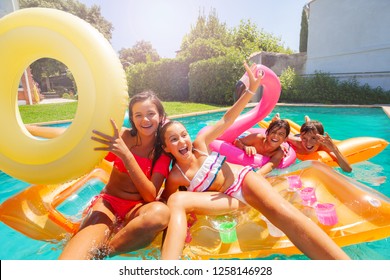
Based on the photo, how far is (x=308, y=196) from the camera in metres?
2.76

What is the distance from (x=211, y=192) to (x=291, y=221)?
69 centimetres

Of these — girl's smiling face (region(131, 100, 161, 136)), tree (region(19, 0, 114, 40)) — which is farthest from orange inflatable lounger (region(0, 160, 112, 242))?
tree (region(19, 0, 114, 40))

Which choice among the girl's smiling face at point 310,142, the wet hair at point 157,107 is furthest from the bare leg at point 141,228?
the girl's smiling face at point 310,142

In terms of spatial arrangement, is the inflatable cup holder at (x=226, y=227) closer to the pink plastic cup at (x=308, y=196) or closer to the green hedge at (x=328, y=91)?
the pink plastic cup at (x=308, y=196)

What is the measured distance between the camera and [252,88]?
2.91m

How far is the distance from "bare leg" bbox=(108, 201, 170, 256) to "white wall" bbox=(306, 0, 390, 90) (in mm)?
14723

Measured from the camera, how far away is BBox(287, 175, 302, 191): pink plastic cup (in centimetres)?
293

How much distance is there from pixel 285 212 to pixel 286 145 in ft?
6.96

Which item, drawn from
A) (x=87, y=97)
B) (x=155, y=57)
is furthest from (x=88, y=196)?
(x=155, y=57)

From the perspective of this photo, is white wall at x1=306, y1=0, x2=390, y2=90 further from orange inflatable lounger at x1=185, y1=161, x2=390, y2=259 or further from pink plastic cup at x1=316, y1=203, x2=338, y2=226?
pink plastic cup at x1=316, y1=203, x2=338, y2=226

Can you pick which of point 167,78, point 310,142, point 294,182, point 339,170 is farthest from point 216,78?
point 294,182

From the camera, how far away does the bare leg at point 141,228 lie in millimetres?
2021

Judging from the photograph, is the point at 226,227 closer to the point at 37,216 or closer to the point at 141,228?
the point at 141,228
